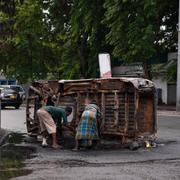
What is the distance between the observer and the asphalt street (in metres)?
10.4

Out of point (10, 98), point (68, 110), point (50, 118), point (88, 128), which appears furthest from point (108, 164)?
point (10, 98)

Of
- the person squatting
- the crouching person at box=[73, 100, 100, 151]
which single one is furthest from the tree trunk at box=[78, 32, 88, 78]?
the crouching person at box=[73, 100, 100, 151]

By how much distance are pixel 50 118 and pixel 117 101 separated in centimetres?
179

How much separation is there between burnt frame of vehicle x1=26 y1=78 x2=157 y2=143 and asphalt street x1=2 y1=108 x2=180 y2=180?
558 mm

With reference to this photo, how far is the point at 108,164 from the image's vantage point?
12.1 meters

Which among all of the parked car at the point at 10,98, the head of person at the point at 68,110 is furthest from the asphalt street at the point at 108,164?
the parked car at the point at 10,98

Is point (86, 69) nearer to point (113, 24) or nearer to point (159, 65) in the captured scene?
point (159, 65)

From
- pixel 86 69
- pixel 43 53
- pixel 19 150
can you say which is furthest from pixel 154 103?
pixel 43 53

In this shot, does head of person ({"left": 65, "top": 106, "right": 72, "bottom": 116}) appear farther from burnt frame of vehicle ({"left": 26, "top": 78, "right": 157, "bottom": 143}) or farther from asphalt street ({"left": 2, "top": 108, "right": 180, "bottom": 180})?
asphalt street ({"left": 2, "top": 108, "right": 180, "bottom": 180})

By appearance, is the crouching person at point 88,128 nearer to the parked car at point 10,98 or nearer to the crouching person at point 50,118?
the crouching person at point 50,118

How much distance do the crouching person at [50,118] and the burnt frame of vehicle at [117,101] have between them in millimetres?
446

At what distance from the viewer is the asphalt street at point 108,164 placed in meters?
10.4

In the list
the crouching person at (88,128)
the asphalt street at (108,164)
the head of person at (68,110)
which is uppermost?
the head of person at (68,110)

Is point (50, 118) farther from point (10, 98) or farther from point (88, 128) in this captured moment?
point (10, 98)
